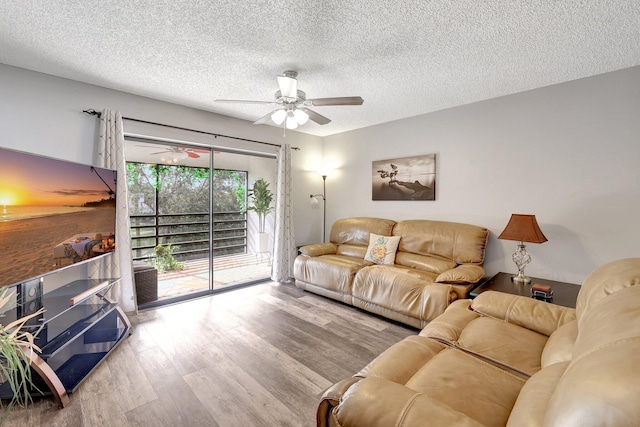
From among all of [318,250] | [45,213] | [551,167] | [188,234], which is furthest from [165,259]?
[551,167]

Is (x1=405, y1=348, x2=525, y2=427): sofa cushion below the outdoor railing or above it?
below

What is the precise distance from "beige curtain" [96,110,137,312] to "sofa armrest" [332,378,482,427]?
119 inches

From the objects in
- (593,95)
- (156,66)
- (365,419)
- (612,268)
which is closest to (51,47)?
(156,66)

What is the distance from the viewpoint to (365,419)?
93cm

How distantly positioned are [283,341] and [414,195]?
262 cm

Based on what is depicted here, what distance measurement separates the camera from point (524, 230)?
2658 millimetres

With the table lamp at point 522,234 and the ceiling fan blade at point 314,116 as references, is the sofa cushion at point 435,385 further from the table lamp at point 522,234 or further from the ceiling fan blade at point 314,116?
the ceiling fan blade at point 314,116

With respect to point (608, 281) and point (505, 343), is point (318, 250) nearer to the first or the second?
point (505, 343)

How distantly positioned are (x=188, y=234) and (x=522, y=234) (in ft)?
13.3

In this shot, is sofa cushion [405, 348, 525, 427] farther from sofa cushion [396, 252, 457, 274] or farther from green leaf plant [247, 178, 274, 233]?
green leaf plant [247, 178, 274, 233]

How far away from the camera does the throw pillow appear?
143 inches

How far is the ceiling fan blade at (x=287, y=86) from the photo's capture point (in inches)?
93.6

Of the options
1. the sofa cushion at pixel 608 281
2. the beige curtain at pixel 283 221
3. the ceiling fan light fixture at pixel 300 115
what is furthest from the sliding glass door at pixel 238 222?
the sofa cushion at pixel 608 281

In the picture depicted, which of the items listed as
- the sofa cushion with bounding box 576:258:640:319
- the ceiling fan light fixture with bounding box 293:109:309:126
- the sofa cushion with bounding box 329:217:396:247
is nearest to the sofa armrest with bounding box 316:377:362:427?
the sofa cushion with bounding box 576:258:640:319
